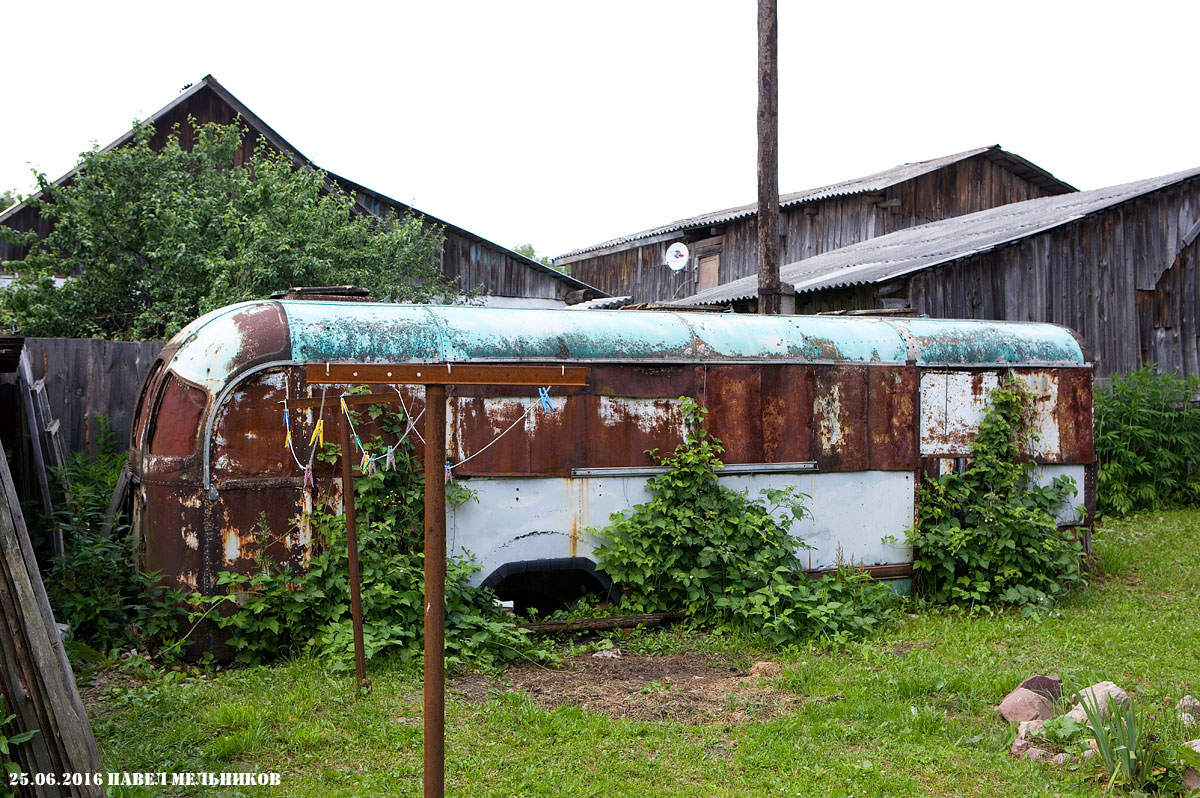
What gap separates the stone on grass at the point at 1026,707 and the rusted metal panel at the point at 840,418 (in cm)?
278

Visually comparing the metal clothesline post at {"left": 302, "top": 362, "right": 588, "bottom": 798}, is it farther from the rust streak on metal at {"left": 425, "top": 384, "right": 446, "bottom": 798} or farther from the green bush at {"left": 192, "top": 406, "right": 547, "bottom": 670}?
the green bush at {"left": 192, "top": 406, "right": 547, "bottom": 670}

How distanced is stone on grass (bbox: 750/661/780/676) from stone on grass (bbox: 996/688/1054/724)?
143 centimetres

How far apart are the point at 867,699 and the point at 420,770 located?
2.69 meters

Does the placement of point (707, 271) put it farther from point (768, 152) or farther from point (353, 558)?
point (353, 558)

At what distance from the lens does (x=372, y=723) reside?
5109 millimetres

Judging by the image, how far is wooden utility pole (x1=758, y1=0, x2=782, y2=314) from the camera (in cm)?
1112

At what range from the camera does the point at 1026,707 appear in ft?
17.7

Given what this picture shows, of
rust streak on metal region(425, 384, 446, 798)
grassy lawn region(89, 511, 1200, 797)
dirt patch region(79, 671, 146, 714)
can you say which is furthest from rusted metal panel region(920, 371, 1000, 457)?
dirt patch region(79, 671, 146, 714)

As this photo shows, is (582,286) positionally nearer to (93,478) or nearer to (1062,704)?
(93,478)

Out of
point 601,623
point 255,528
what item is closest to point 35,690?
point 255,528

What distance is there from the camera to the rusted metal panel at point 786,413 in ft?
25.7

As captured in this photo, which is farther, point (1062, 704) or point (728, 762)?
point (1062, 704)

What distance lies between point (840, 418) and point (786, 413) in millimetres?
523

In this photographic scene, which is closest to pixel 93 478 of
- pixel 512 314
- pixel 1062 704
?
pixel 512 314
